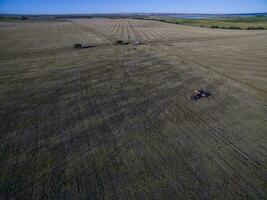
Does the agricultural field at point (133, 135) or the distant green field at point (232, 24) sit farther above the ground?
the agricultural field at point (133, 135)

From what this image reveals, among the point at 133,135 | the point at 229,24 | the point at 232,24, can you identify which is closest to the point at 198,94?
the point at 133,135

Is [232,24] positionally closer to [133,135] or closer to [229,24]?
[229,24]

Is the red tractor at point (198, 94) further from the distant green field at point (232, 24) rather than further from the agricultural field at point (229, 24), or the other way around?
the distant green field at point (232, 24)

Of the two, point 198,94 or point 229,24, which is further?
point 229,24

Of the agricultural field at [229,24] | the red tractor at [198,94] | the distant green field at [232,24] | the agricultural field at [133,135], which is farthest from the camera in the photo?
the distant green field at [232,24]

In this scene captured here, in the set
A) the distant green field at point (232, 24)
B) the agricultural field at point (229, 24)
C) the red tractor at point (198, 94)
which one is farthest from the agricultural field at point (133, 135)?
the distant green field at point (232, 24)

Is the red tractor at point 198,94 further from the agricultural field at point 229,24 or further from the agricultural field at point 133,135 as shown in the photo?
the agricultural field at point 229,24

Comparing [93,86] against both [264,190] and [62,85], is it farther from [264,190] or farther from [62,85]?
[264,190]

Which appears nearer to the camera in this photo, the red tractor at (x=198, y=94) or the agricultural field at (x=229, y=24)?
the red tractor at (x=198, y=94)

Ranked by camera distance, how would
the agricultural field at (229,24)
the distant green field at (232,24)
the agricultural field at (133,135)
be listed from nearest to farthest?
1. the agricultural field at (133,135)
2. the agricultural field at (229,24)
3. the distant green field at (232,24)
